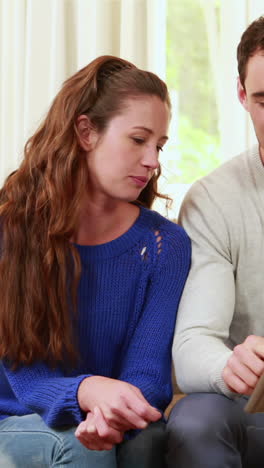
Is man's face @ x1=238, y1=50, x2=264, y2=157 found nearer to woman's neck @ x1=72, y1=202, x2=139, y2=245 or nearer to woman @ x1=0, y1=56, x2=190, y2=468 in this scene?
woman @ x1=0, y1=56, x2=190, y2=468

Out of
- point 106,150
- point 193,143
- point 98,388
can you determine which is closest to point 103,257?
point 106,150

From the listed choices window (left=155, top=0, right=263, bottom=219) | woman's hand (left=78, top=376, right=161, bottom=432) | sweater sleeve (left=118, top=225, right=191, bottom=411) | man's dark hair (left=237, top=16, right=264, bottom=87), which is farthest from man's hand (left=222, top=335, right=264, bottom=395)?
window (left=155, top=0, right=263, bottom=219)

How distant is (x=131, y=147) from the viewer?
1510 mm

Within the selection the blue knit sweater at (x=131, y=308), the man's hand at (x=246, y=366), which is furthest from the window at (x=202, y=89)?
the man's hand at (x=246, y=366)

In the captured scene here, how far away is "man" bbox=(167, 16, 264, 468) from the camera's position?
1276mm

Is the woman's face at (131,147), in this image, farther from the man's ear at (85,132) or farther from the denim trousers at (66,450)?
the denim trousers at (66,450)

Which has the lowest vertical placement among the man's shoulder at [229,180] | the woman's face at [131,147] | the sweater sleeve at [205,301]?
the sweater sleeve at [205,301]

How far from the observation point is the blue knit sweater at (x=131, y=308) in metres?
1.53

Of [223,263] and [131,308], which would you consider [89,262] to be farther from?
[223,263]

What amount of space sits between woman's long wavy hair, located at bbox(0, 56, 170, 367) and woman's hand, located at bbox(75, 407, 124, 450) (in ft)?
0.75

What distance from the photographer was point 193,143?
2.65 metres

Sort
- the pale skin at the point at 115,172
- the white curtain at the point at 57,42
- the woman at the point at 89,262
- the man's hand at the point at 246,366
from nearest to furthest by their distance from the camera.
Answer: the man's hand at the point at 246,366 < the pale skin at the point at 115,172 < the woman at the point at 89,262 < the white curtain at the point at 57,42

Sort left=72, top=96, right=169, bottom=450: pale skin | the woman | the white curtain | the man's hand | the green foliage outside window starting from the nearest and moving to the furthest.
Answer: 1. the man's hand
2. left=72, top=96, right=169, bottom=450: pale skin
3. the woman
4. the white curtain
5. the green foliage outside window

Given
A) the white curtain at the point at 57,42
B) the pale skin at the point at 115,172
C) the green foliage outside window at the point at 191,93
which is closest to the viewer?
the pale skin at the point at 115,172
